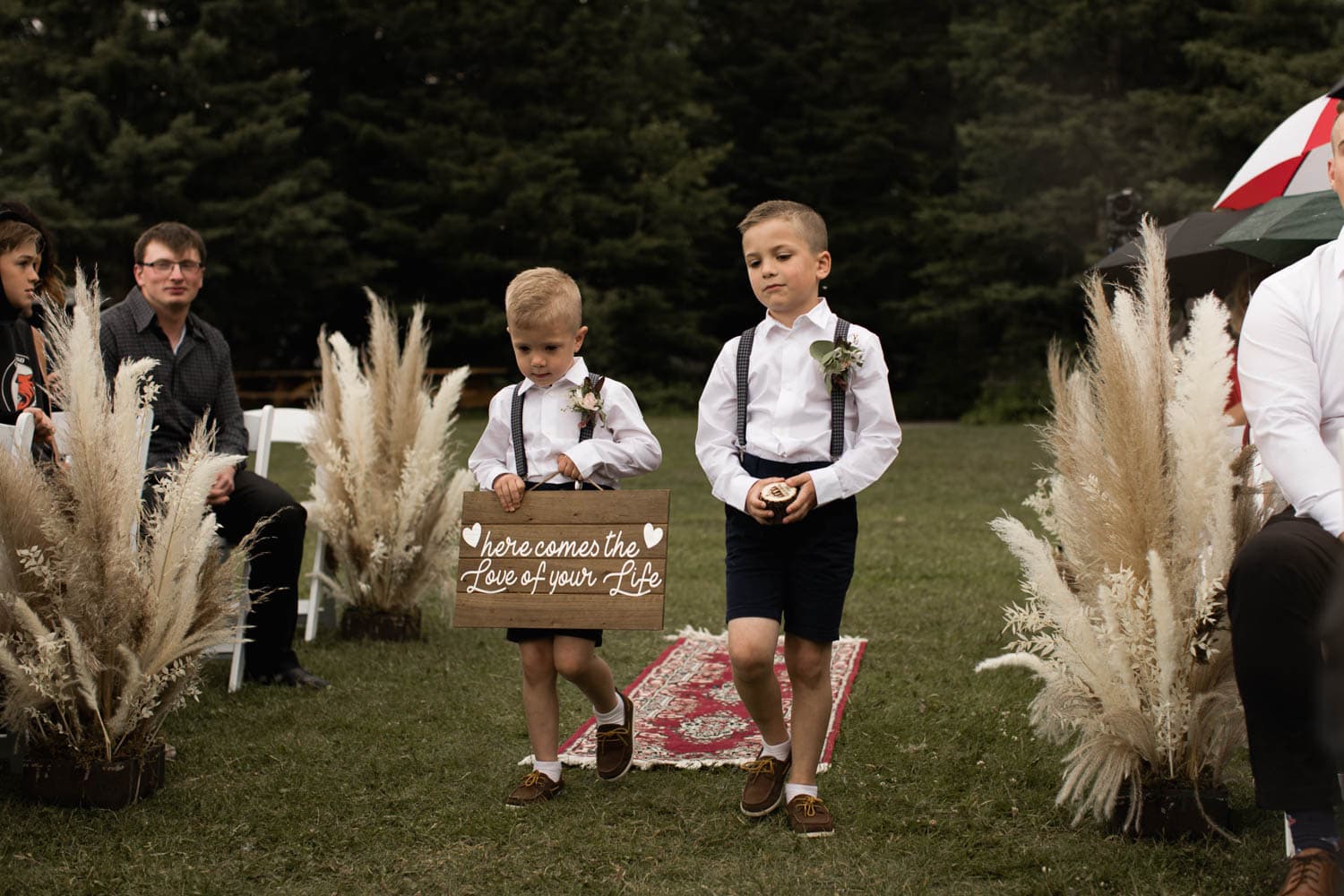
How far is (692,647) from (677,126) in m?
28.3

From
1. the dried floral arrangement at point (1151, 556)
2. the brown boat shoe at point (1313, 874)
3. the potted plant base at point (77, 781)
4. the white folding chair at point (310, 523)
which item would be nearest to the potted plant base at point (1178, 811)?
the dried floral arrangement at point (1151, 556)

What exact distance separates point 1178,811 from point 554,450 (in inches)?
79.1

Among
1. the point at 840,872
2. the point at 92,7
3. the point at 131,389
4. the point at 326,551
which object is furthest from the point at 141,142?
the point at 840,872

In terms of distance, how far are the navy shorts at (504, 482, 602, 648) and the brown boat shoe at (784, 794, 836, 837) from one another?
0.78m

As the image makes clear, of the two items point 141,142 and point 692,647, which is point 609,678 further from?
point 141,142

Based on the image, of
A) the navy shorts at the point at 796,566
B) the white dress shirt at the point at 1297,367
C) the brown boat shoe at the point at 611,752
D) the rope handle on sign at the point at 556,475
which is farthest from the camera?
the brown boat shoe at the point at 611,752

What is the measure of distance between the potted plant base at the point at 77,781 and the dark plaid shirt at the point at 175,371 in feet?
6.03

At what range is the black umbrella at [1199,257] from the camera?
5633 mm

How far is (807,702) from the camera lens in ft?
11.8

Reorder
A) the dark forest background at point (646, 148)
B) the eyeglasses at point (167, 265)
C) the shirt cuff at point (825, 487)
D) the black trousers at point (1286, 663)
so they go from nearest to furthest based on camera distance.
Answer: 1. the black trousers at point (1286, 663)
2. the shirt cuff at point (825, 487)
3. the eyeglasses at point (167, 265)
4. the dark forest background at point (646, 148)

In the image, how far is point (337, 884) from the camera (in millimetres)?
3193

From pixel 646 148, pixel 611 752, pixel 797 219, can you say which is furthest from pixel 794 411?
pixel 646 148

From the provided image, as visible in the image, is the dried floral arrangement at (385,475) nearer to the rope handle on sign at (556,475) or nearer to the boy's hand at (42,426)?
the boy's hand at (42,426)

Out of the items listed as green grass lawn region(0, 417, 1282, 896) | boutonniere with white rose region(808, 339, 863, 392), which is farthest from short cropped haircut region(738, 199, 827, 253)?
green grass lawn region(0, 417, 1282, 896)
